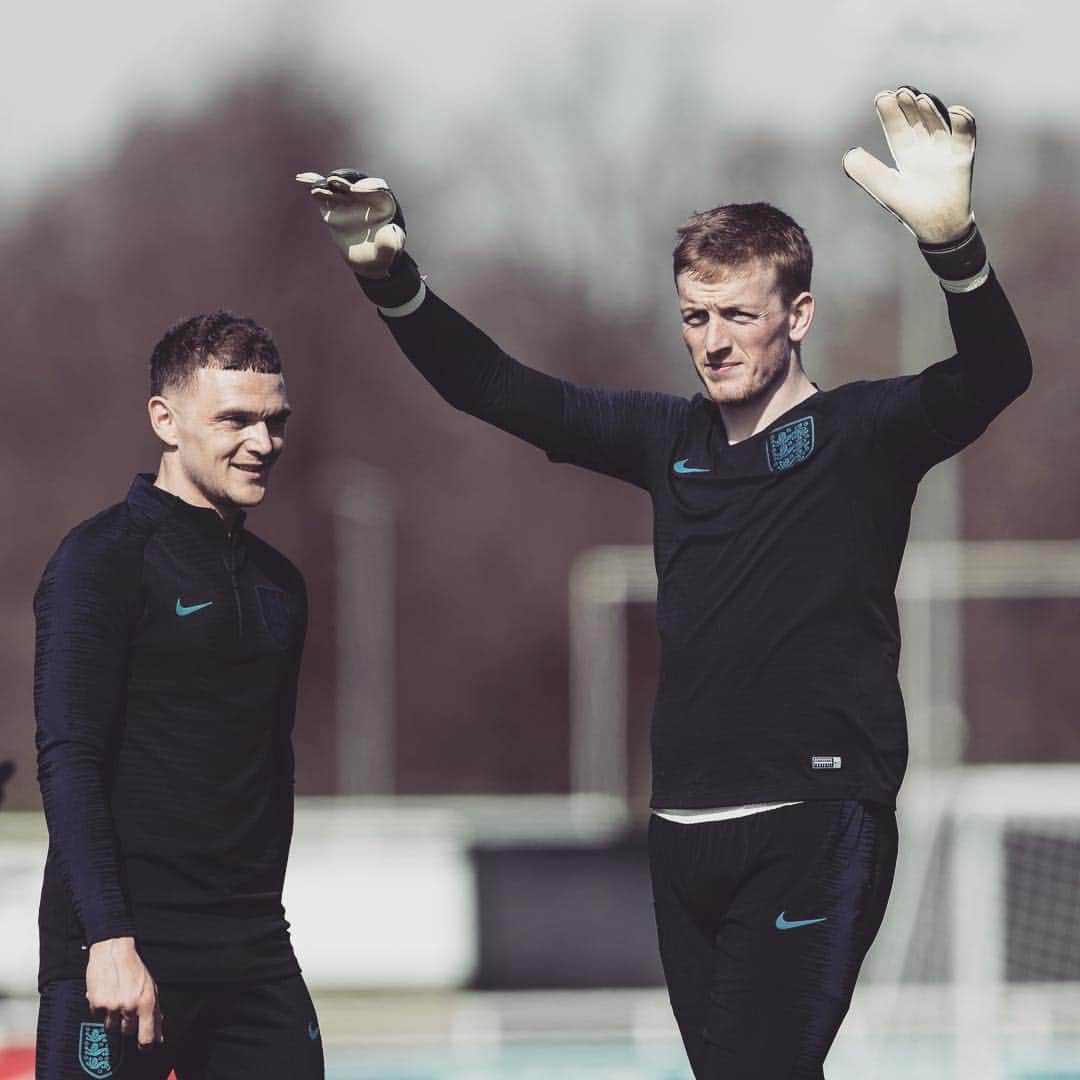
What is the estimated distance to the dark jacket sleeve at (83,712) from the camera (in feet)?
14.3

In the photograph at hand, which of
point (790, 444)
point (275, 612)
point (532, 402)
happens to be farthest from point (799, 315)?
point (275, 612)

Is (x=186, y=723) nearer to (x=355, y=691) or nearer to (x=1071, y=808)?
→ (x=1071, y=808)

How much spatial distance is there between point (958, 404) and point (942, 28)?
1192 cm

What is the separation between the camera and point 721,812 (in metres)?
4.44

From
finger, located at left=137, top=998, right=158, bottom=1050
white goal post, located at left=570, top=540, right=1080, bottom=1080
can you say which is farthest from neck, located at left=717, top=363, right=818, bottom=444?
white goal post, located at left=570, top=540, right=1080, bottom=1080

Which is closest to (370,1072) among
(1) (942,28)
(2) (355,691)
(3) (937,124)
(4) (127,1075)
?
(1) (942,28)

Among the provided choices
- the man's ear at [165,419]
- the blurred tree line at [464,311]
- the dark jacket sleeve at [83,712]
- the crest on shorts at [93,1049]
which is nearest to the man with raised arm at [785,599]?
the man's ear at [165,419]

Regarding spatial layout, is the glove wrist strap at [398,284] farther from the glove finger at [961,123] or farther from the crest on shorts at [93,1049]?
the crest on shorts at [93,1049]

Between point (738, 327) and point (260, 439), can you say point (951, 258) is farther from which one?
point (260, 439)

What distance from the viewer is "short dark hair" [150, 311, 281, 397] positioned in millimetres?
4789

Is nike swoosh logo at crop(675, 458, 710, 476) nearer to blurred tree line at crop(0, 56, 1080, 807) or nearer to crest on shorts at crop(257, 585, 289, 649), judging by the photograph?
crest on shorts at crop(257, 585, 289, 649)

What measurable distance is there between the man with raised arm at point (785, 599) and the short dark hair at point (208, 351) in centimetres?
32

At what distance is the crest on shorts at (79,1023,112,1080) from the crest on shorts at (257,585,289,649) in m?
0.85

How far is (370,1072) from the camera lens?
1355cm
